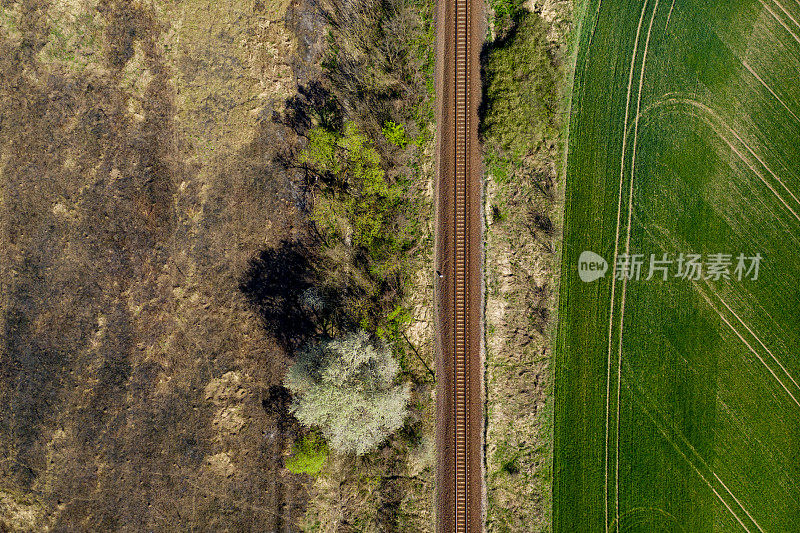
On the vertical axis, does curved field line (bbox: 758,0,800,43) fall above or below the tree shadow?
above

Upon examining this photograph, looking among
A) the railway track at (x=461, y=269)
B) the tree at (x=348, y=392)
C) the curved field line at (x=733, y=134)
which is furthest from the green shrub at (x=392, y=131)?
the curved field line at (x=733, y=134)

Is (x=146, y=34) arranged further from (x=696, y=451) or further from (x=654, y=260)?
(x=696, y=451)

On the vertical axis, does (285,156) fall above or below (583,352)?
above

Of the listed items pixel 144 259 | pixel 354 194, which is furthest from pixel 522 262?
pixel 144 259

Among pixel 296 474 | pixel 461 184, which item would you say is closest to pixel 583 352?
pixel 461 184

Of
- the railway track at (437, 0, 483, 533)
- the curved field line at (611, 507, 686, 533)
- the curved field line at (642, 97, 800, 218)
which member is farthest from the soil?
the curved field line at (642, 97, 800, 218)

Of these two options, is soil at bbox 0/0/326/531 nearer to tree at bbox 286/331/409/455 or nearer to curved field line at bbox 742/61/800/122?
tree at bbox 286/331/409/455
